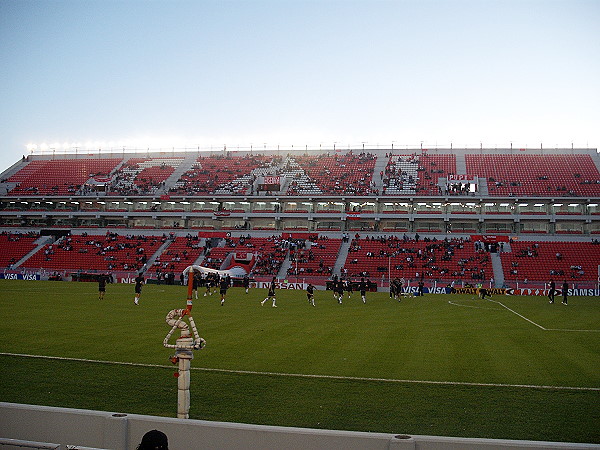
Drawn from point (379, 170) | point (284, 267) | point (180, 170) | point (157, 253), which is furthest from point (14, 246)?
point (379, 170)

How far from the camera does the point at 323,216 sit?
71.8m

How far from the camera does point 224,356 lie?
1567cm

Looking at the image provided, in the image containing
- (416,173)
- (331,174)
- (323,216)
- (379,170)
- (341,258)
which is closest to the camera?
(341,258)

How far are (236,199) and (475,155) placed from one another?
36.7 m

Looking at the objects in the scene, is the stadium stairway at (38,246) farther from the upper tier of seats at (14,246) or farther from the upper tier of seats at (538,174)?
the upper tier of seats at (538,174)

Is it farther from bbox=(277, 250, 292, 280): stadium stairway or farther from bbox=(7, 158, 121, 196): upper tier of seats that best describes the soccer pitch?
bbox=(7, 158, 121, 196): upper tier of seats

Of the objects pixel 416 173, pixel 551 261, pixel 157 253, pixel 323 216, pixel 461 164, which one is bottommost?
pixel 157 253

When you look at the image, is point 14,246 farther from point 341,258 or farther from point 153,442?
point 153,442

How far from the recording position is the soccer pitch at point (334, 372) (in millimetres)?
10047

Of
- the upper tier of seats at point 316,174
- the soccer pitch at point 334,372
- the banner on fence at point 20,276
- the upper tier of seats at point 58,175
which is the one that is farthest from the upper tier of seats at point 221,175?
the soccer pitch at point 334,372

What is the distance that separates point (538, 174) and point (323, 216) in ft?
99.6

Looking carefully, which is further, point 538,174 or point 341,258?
point 538,174

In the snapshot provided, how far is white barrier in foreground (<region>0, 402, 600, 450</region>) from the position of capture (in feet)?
19.8

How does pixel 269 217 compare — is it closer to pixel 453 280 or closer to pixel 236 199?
pixel 236 199
